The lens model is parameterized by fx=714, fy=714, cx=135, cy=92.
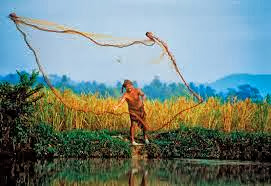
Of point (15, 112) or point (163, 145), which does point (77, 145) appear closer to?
point (15, 112)

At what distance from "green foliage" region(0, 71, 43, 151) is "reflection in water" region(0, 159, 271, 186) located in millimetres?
1149

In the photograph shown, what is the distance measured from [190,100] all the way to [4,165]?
841 cm

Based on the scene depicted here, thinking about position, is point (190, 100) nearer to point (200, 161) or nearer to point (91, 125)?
point (91, 125)

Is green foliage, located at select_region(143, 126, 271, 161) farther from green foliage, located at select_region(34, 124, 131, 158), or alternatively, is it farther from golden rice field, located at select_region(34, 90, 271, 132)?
golden rice field, located at select_region(34, 90, 271, 132)

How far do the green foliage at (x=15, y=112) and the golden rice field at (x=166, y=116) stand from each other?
6.24 ft

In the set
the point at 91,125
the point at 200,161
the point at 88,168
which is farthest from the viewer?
the point at 91,125

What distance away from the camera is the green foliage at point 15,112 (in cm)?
1711

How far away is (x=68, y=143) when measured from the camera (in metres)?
17.4

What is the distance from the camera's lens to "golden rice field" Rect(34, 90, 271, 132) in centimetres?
1994

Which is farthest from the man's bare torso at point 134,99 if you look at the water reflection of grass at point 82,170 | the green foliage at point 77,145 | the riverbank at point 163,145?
the water reflection of grass at point 82,170

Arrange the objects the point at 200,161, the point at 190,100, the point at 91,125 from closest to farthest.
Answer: the point at 200,161 → the point at 91,125 → the point at 190,100

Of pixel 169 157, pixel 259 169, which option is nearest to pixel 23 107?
pixel 169 157

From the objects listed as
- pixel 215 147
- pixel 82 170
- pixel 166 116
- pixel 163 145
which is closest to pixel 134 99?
pixel 163 145

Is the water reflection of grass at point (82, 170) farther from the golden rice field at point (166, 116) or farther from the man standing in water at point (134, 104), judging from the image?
the golden rice field at point (166, 116)
